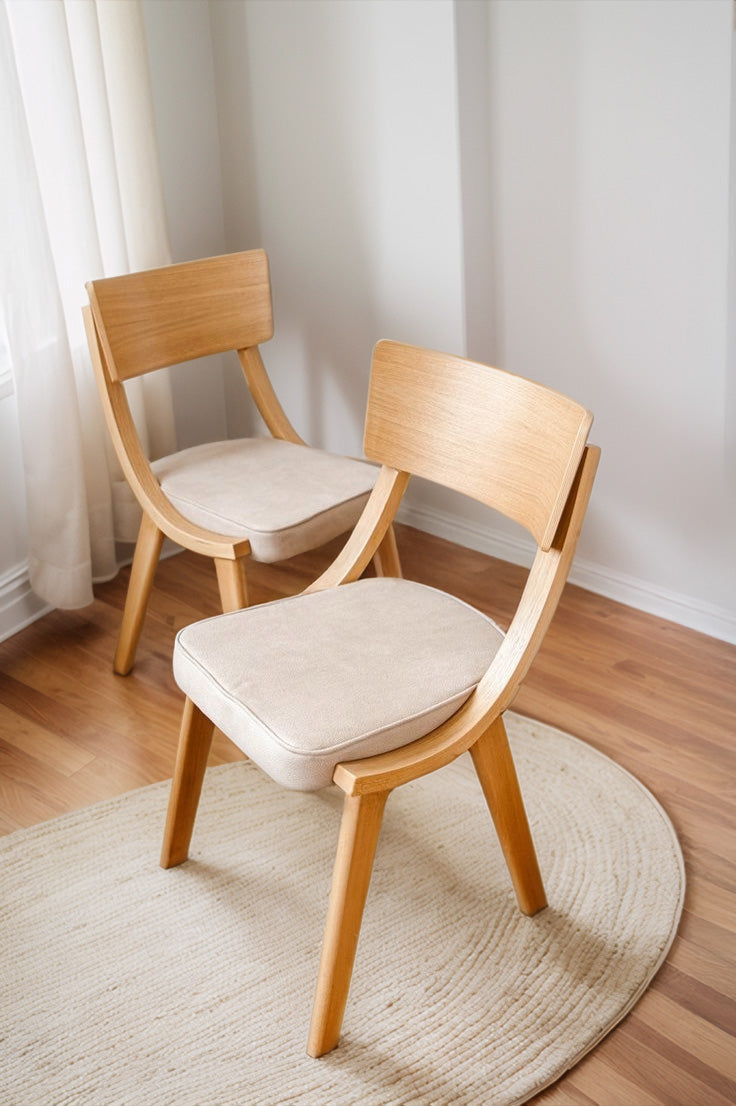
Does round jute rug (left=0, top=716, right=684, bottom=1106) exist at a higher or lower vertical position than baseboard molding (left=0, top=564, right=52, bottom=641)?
lower

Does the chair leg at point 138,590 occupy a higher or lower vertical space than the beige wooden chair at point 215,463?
lower

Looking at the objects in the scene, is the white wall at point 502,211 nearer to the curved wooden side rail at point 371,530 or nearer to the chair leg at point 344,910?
the curved wooden side rail at point 371,530

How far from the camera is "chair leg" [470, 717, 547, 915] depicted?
1529 mm

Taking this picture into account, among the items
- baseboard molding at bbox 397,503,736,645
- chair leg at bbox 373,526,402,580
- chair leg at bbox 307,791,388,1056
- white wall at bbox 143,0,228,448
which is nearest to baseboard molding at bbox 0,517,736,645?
baseboard molding at bbox 397,503,736,645

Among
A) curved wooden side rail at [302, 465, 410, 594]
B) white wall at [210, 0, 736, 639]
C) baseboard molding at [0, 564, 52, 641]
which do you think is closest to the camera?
curved wooden side rail at [302, 465, 410, 594]

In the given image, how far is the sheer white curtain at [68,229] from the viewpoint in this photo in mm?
2230

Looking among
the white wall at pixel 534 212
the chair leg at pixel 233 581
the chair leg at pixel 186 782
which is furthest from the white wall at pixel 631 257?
the chair leg at pixel 186 782

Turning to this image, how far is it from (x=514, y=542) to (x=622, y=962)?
4.14ft

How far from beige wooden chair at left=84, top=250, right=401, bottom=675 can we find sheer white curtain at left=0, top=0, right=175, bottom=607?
22 cm

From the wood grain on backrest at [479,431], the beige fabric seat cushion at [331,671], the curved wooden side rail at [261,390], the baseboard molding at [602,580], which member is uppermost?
the wood grain on backrest at [479,431]

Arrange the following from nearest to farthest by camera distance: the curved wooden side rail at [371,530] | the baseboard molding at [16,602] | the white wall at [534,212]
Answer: the curved wooden side rail at [371,530] → the white wall at [534,212] → the baseboard molding at [16,602]

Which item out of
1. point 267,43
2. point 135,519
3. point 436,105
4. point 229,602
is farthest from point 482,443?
point 267,43

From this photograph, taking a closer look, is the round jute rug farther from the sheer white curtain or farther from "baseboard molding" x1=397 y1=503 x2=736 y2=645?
the sheer white curtain

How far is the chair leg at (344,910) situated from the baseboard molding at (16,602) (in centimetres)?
132
